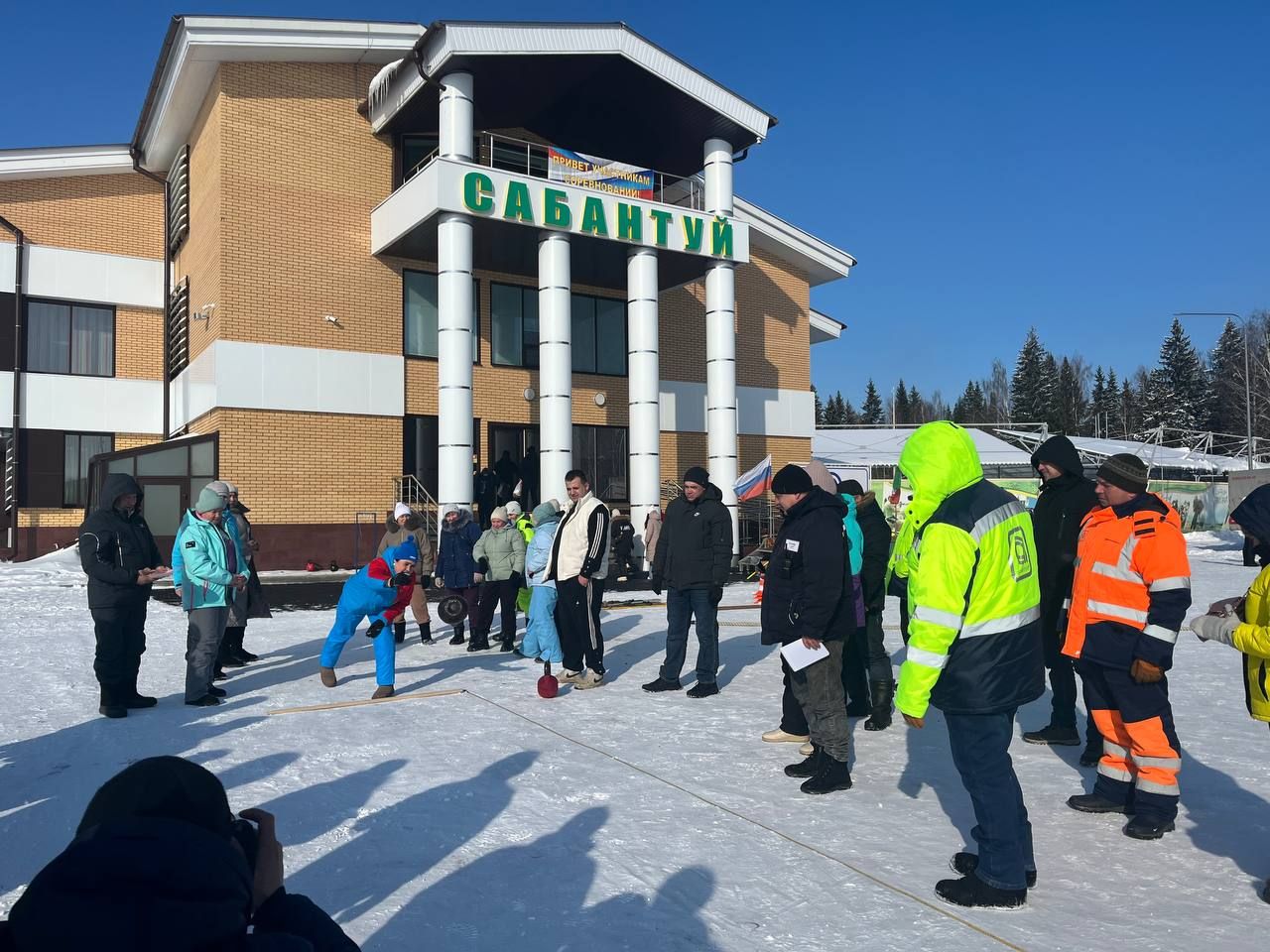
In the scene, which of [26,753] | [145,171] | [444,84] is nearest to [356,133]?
[444,84]

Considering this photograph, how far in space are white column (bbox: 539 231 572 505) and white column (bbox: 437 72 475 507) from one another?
5.77ft

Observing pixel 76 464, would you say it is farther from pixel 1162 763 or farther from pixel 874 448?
pixel 874 448

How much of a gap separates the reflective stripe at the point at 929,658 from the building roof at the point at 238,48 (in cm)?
2022

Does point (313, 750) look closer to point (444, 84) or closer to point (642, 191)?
point (444, 84)

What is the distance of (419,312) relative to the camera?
21.5m

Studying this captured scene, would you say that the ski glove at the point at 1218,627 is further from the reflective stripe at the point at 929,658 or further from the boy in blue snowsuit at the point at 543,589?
the boy in blue snowsuit at the point at 543,589

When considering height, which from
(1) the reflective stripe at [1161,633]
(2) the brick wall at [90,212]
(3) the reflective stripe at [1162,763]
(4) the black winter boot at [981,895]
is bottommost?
(4) the black winter boot at [981,895]

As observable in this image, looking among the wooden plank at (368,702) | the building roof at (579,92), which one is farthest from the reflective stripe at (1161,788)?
the building roof at (579,92)

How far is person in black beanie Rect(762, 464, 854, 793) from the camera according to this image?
5.29 meters

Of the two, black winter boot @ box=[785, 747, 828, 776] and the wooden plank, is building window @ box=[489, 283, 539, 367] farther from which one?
black winter boot @ box=[785, 747, 828, 776]

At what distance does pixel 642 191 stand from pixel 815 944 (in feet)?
64.8

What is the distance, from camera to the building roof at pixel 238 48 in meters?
18.8

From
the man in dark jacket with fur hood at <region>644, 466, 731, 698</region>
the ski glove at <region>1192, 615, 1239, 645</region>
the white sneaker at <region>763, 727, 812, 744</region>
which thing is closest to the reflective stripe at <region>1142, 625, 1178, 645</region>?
the ski glove at <region>1192, 615, 1239, 645</region>

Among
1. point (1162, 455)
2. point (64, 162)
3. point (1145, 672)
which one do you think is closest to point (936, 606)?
point (1145, 672)
